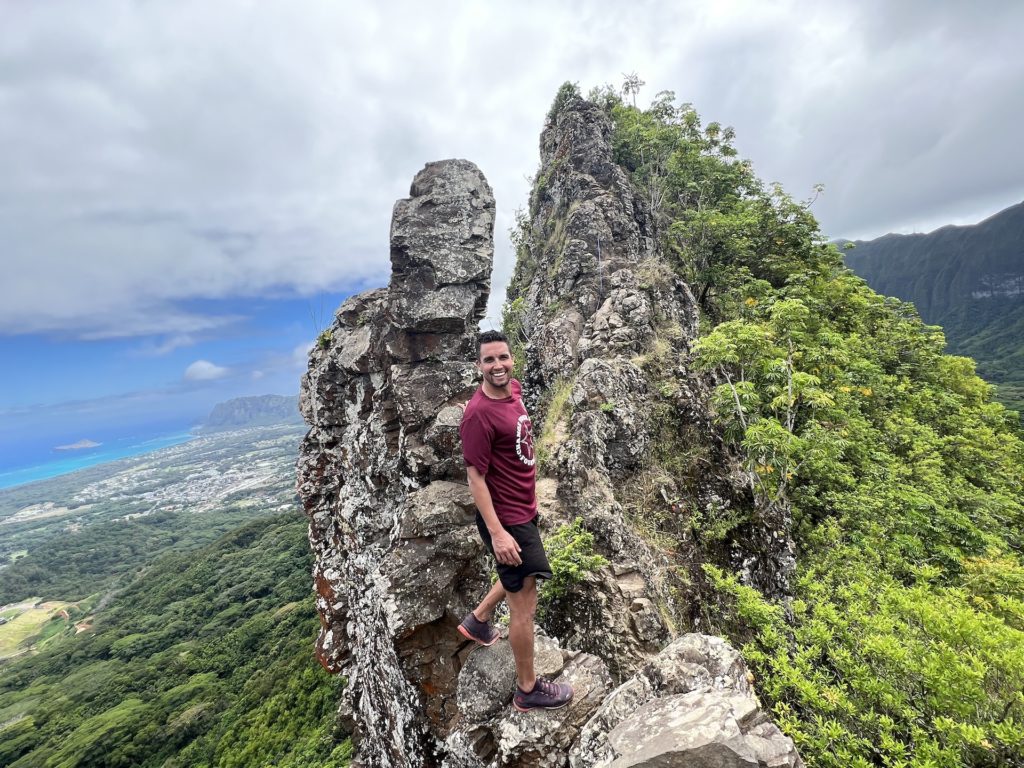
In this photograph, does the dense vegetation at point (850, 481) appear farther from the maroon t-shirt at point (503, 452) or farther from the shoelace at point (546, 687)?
the maroon t-shirt at point (503, 452)

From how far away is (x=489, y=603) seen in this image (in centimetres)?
562

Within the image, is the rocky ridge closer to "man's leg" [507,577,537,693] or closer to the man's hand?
"man's leg" [507,577,537,693]

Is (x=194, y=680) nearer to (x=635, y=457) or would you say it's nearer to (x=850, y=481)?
(x=635, y=457)

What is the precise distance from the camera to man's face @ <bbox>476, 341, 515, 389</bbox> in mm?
4617

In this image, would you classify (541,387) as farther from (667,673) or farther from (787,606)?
(667,673)

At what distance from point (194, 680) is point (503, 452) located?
82.7 m

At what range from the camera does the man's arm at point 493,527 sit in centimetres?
436

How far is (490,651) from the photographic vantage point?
5.84 metres

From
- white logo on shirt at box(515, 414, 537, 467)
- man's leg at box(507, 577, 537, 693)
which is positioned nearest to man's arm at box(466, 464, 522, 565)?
man's leg at box(507, 577, 537, 693)

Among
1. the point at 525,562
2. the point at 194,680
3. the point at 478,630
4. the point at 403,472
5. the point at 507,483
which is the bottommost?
the point at 194,680

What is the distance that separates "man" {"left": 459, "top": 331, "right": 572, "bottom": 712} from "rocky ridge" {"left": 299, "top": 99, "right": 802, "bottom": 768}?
118 cm

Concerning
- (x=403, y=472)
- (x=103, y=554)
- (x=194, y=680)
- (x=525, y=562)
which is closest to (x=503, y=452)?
(x=525, y=562)

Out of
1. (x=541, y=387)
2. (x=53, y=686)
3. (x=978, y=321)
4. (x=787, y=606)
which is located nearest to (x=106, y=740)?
(x=53, y=686)

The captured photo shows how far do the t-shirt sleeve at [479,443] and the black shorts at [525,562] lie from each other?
2.81 ft
